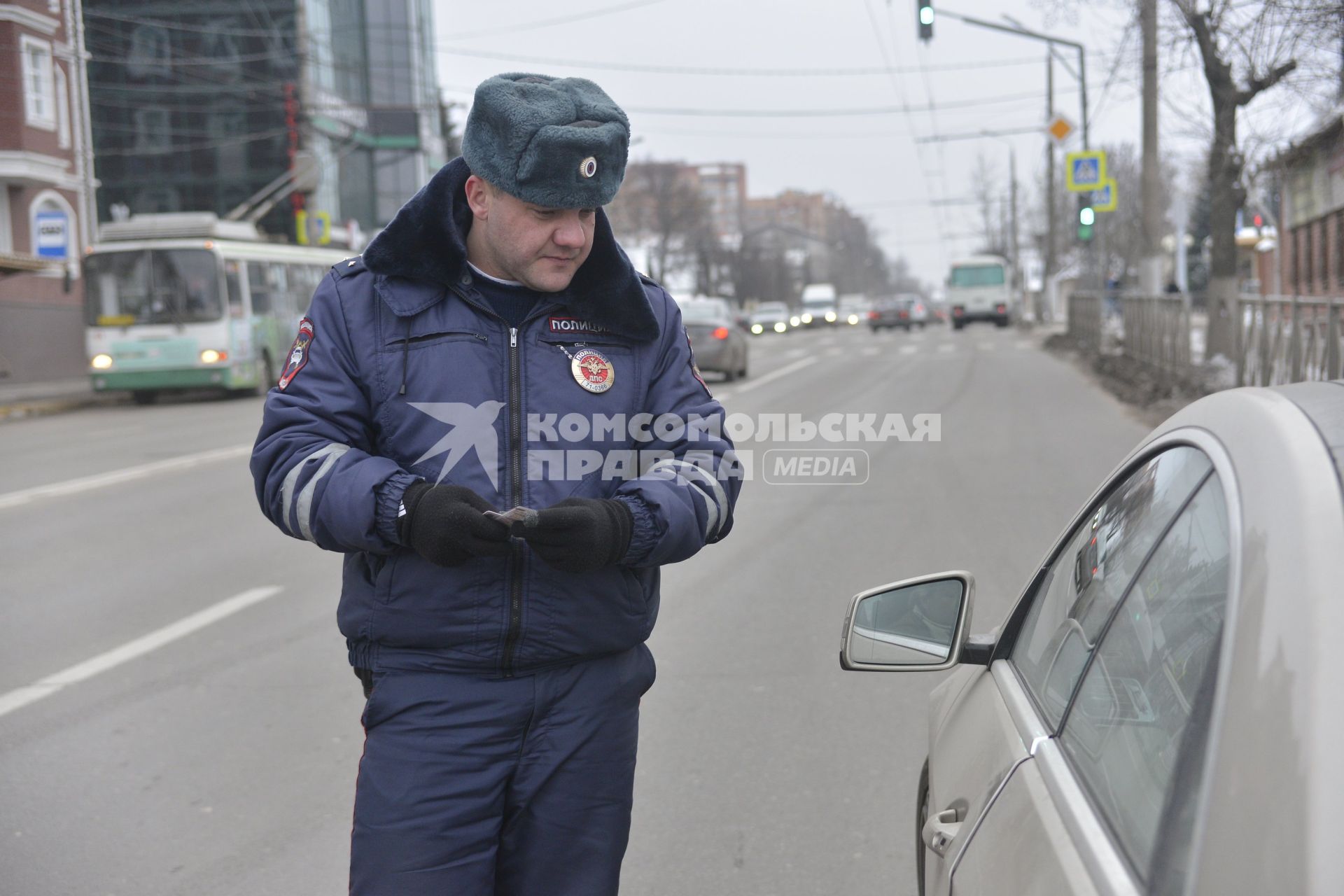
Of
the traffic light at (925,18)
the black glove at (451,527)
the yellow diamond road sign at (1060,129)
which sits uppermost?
the traffic light at (925,18)

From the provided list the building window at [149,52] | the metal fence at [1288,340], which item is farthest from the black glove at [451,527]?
the building window at [149,52]

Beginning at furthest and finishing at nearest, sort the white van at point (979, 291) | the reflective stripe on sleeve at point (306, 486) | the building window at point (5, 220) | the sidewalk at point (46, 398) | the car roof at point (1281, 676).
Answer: the white van at point (979, 291) < the building window at point (5, 220) < the sidewalk at point (46, 398) < the reflective stripe on sleeve at point (306, 486) < the car roof at point (1281, 676)

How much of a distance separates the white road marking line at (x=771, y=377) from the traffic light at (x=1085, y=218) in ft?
19.4

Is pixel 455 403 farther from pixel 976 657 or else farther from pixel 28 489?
pixel 28 489

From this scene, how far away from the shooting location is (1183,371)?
56.8ft

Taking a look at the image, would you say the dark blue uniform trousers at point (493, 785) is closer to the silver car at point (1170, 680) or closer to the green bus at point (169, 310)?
the silver car at point (1170, 680)

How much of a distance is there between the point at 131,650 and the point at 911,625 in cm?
474

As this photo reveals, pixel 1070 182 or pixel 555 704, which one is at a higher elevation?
pixel 1070 182

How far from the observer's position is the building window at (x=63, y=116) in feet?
102

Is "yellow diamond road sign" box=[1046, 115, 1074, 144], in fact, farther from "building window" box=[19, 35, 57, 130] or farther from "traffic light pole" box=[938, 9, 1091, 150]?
"building window" box=[19, 35, 57, 130]

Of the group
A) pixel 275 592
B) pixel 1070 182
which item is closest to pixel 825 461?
pixel 275 592

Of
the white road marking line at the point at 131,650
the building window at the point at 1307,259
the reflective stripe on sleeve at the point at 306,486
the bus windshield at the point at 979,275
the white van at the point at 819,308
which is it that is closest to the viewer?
the reflective stripe on sleeve at the point at 306,486

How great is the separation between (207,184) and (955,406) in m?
38.0

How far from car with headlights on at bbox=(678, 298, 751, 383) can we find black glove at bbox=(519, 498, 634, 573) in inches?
798
